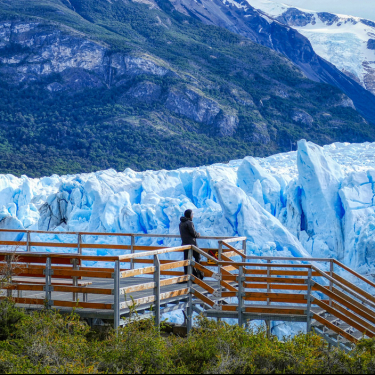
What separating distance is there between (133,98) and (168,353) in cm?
7018

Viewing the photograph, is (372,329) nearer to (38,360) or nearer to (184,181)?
(38,360)

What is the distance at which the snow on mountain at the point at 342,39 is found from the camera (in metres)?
137

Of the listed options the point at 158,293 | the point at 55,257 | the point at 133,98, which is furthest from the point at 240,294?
the point at 133,98

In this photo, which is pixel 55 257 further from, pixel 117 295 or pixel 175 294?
pixel 175 294

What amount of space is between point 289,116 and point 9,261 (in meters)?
77.4

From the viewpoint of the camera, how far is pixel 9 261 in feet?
21.2

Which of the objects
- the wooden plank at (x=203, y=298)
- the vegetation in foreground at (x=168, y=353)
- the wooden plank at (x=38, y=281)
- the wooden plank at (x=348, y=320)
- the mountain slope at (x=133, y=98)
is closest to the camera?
the vegetation in foreground at (x=168, y=353)

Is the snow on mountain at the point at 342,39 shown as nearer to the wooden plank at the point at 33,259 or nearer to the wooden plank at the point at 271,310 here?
the wooden plank at the point at 271,310

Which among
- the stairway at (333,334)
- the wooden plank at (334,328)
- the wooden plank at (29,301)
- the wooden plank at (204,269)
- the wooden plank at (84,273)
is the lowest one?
the stairway at (333,334)

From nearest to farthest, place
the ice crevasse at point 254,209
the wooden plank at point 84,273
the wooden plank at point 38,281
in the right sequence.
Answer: the wooden plank at point 84,273
the wooden plank at point 38,281
the ice crevasse at point 254,209

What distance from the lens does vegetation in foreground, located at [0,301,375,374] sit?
192 inches

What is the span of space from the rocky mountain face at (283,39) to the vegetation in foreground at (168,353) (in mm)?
112864

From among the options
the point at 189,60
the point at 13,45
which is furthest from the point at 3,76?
the point at 189,60

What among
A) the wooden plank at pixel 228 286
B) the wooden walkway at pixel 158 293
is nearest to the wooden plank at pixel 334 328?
the wooden walkway at pixel 158 293
